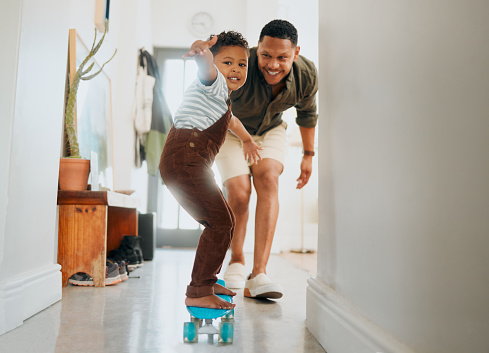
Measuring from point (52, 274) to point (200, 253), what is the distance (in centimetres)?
73

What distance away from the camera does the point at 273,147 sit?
2.02m

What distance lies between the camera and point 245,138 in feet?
5.37

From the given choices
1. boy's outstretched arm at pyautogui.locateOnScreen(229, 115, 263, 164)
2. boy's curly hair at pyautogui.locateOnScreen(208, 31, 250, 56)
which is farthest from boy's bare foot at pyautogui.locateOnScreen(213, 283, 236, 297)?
boy's curly hair at pyautogui.locateOnScreen(208, 31, 250, 56)

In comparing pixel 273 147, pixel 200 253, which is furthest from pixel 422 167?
pixel 273 147

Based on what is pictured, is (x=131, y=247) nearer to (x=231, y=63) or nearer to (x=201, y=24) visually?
(x=231, y=63)

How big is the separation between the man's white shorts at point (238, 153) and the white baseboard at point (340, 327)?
790 millimetres

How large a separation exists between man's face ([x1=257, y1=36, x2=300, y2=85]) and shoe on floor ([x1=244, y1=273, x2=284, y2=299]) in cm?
85

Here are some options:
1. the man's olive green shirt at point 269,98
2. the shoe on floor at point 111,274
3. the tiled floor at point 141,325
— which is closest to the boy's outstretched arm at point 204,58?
the man's olive green shirt at point 269,98

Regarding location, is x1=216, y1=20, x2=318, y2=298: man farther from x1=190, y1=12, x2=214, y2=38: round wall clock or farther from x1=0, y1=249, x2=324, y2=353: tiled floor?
x1=190, y1=12, x2=214, y2=38: round wall clock

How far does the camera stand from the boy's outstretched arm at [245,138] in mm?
1598

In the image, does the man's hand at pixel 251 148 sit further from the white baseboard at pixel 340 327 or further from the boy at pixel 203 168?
the white baseboard at pixel 340 327

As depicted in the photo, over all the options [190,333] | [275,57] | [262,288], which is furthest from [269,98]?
[190,333]

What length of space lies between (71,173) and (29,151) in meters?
0.67

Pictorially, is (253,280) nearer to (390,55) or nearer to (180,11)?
(390,55)
